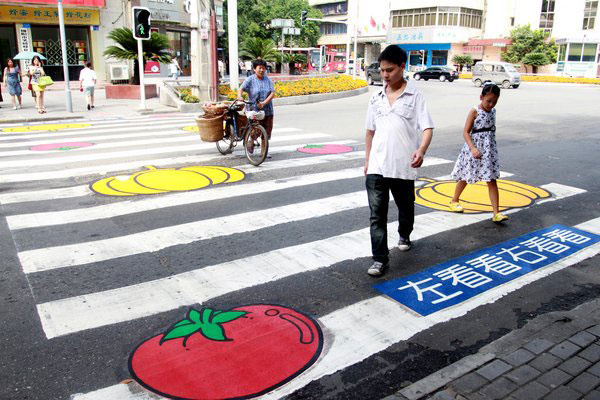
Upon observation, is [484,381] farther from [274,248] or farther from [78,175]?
[78,175]

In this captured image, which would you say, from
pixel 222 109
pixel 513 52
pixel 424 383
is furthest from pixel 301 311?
pixel 513 52

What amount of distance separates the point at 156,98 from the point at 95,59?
8782 mm

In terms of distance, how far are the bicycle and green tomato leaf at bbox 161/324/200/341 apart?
551 centimetres

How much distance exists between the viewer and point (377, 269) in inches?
180

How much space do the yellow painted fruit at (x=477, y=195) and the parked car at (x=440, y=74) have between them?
41.7 m

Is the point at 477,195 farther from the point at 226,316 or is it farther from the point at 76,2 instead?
the point at 76,2

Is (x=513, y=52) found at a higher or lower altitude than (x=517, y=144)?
higher

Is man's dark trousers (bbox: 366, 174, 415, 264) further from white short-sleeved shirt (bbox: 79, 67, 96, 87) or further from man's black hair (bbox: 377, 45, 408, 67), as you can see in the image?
white short-sleeved shirt (bbox: 79, 67, 96, 87)

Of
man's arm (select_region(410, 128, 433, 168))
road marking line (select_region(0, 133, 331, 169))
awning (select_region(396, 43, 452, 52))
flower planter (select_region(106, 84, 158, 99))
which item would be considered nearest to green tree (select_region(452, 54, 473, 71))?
awning (select_region(396, 43, 452, 52))

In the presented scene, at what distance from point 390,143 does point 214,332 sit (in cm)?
214

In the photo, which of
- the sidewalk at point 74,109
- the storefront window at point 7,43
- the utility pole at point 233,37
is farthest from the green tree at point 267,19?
the sidewalk at point 74,109

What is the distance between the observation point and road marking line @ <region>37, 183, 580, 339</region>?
3.88 m

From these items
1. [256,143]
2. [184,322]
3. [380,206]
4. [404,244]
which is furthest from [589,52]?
[184,322]

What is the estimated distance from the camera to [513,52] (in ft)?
190
